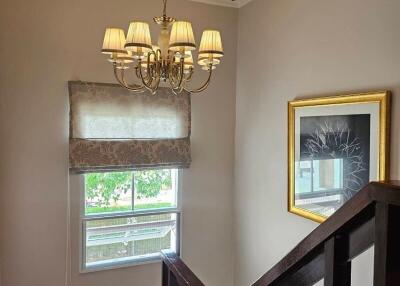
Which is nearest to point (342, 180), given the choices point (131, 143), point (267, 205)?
point (267, 205)

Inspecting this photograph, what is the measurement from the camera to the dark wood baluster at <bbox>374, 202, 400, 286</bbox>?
643 millimetres

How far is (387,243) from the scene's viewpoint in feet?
2.14

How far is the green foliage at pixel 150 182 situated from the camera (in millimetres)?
3538

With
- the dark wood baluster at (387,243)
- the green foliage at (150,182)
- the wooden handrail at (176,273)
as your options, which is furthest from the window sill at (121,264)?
the dark wood baluster at (387,243)

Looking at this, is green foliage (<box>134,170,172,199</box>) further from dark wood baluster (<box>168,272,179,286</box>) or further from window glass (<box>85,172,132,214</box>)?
dark wood baluster (<box>168,272,179,286</box>)

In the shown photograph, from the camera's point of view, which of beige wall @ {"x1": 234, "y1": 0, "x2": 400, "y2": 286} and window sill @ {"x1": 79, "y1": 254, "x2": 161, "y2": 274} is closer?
beige wall @ {"x1": 234, "y1": 0, "x2": 400, "y2": 286}

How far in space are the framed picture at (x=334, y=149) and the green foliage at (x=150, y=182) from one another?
1307 mm

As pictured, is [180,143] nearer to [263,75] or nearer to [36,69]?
[263,75]

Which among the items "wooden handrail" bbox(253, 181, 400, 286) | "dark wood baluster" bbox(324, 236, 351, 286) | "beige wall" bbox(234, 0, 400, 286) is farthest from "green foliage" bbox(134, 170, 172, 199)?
"dark wood baluster" bbox(324, 236, 351, 286)

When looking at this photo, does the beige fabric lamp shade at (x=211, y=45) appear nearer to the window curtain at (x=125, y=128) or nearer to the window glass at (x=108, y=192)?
the window curtain at (x=125, y=128)

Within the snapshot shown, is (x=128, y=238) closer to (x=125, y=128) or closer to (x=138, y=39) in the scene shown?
(x=125, y=128)

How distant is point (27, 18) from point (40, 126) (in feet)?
3.05

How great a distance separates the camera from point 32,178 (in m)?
3.10

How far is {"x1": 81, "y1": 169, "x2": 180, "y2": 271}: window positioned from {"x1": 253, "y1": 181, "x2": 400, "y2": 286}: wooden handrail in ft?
8.90
